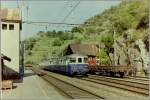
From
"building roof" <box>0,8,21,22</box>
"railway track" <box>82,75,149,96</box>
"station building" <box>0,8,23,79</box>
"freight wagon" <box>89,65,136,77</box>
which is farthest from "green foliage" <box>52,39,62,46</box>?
"railway track" <box>82,75,149,96</box>

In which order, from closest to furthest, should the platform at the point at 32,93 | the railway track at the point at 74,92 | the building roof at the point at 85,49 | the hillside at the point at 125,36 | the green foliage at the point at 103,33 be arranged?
the railway track at the point at 74,92 → the platform at the point at 32,93 → the hillside at the point at 125,36 → the green foliage at the point at 103,33 → the building roof at the point at 85,49

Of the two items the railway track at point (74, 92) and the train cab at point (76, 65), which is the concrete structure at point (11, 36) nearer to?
the train cab at point (76, 65)

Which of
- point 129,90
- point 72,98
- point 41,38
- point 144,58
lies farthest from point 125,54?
point 41,38

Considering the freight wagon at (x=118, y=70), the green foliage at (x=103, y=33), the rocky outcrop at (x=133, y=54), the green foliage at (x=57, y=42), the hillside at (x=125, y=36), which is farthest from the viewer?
the green foliage at (x=57, y=42)

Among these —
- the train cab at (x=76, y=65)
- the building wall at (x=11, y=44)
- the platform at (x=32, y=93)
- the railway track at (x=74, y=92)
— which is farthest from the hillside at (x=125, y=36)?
the platform at (x=32, y=93)

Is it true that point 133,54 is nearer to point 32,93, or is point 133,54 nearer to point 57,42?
point 32,93

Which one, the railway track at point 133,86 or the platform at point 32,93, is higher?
the railway track at point 133,86

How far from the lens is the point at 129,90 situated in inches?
854

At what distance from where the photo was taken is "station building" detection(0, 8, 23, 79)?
36625mm

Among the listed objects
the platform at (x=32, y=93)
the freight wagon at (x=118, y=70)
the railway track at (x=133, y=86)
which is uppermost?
the freight wagon at (x=118, y=70)

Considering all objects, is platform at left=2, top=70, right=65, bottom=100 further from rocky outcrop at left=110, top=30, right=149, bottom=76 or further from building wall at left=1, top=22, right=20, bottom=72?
rocky outcrop at left=110, top=30, right=149, bottom=76

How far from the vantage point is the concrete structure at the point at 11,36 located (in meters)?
36.7

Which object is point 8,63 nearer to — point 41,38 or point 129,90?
point 129,90

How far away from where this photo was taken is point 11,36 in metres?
37.7
